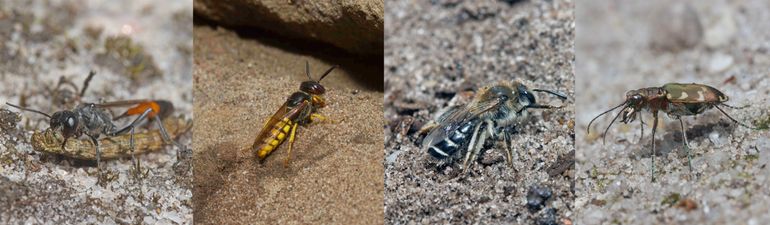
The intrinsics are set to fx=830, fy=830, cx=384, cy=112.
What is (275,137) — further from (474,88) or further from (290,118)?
(474,88)

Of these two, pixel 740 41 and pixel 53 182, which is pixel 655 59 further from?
pixel 53 182

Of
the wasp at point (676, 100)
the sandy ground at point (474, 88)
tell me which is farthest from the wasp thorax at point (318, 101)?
the wasp at point (676, 100)

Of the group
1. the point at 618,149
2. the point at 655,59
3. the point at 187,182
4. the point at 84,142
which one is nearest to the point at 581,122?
the point at 618,149

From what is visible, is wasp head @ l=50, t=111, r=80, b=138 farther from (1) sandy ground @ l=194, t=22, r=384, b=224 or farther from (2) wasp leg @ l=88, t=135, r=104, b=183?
(1) sandy ground @ l=194, t=22, r=384, b=224

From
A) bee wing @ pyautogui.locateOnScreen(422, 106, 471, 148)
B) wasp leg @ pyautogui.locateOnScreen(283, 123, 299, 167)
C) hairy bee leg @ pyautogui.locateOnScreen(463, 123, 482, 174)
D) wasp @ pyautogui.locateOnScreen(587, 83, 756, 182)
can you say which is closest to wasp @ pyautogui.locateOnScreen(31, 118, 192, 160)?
wasp leg @ pyautogui.locateOnScreen(283, 123, 299, 167)

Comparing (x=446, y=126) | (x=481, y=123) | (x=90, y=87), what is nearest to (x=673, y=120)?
(x=481, y=123)
